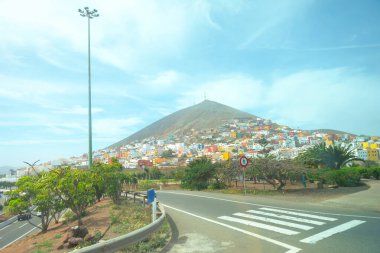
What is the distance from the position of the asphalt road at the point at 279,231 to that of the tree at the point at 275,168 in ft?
23.8

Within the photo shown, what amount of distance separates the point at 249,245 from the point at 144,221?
4816mm

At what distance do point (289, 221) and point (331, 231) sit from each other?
1.78 metres

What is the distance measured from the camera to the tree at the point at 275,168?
19.4m

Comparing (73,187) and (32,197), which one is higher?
(73,187)

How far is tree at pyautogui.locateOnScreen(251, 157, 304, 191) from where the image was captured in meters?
19.4

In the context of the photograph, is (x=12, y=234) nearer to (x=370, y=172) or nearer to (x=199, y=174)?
(x=199, y=174)

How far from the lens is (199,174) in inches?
1163

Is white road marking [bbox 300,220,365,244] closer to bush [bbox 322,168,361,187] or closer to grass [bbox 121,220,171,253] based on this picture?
grass [bbox 121,220,171,253]

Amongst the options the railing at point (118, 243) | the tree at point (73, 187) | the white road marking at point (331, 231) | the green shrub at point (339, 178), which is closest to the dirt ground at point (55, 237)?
the tree at point (73, 187)

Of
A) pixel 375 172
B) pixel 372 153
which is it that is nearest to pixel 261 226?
pixel 375 172

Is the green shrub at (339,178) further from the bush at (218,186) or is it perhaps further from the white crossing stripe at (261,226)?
the white crossing stripe at (261,226)

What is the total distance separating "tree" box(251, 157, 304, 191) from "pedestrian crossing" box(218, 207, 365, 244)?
791cm

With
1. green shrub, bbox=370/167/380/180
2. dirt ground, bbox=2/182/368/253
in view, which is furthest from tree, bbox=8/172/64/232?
green shrub, bbox=370/167/380/180

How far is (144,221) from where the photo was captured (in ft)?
35.2
